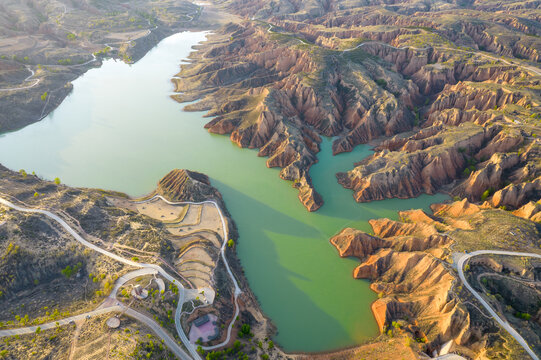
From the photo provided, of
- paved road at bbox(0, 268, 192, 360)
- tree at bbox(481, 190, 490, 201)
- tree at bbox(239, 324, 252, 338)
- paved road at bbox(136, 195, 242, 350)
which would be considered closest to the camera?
paved road at bbox(0, 268, 192, 360)

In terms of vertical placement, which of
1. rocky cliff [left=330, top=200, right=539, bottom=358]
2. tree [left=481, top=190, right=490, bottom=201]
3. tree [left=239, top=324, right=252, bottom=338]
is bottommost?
tree [left=239, top=324, right=252, bottom=338]

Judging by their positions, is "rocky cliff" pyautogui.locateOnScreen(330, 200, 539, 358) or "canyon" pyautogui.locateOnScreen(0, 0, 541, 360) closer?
"rocky cliff" pyautogui.locateOnScreen(330, 200, 539, 358)

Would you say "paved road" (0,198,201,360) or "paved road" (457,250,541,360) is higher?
"paved road" (457,250,541,360)

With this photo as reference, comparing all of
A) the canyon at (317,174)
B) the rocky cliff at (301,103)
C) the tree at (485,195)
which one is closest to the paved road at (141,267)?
the canyon at (317,174)

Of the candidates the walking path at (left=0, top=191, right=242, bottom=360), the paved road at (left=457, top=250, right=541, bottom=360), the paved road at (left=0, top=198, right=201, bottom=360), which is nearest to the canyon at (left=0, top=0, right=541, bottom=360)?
the paved road at (left=457, top=250, right=541, bottom=360)

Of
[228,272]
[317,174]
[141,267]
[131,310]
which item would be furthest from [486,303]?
[141,267]

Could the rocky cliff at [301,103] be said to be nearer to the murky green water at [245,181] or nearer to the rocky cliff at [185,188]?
the murky green water at [245,181]

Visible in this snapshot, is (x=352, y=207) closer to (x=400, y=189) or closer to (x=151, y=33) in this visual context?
(x=400, y=189)

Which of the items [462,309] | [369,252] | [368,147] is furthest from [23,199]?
[368,147]

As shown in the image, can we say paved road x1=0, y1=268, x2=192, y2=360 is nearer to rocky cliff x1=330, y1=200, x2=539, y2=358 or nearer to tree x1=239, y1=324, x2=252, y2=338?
tree x1=239, y1=324, x2=252, y2=338

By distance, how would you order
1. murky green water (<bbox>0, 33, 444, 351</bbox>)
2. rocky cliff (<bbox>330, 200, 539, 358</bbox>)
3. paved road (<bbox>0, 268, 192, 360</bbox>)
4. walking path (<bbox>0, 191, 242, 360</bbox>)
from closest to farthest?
paved road (<bbox>0, 268, 192, 360</bbox>) → walking path (<bbox>0, 191, 242, 360</bbox>) → rocky cliff (<bbox>330, 200, 539, 358</bbox>) → murky green water (<bbox>0, 33, 444, 351</bbox>)
